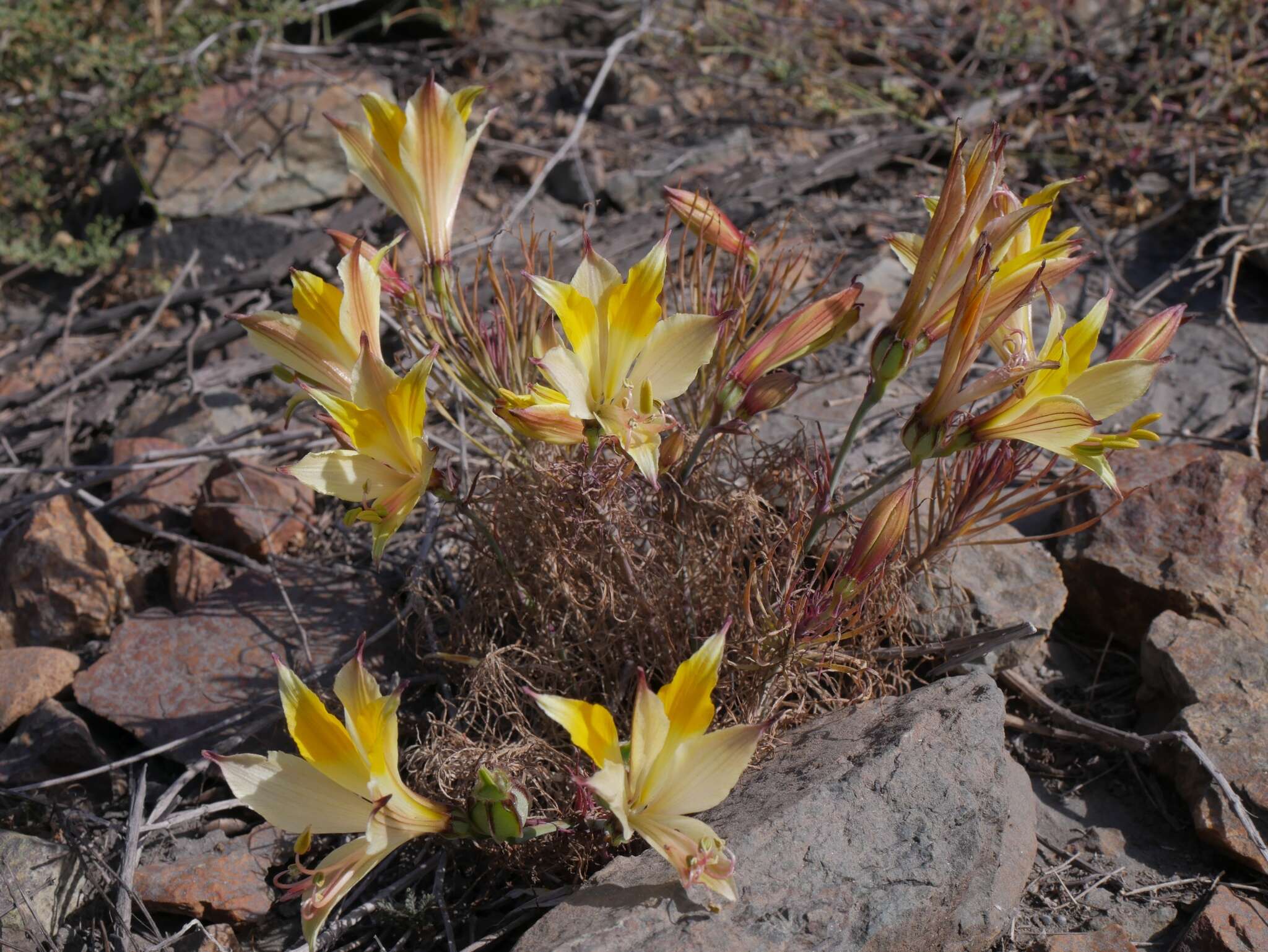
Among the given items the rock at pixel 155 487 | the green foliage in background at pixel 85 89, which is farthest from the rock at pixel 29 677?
the green foliage in background at pixel 85 89

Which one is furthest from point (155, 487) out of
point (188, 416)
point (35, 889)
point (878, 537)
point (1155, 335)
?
Result: point (1155, 335)

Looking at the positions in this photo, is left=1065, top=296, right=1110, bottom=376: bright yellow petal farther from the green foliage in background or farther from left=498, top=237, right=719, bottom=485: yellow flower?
the green foliage in background

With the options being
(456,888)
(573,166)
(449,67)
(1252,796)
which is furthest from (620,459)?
(449,67)

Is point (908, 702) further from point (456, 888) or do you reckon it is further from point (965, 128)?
point (965, 128)

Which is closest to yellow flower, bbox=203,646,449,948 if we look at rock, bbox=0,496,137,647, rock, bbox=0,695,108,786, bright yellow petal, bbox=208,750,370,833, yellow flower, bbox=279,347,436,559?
bright yellow petal, bbox=208,750,370,833

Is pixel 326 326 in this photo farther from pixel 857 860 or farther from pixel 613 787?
pixel 857 860
